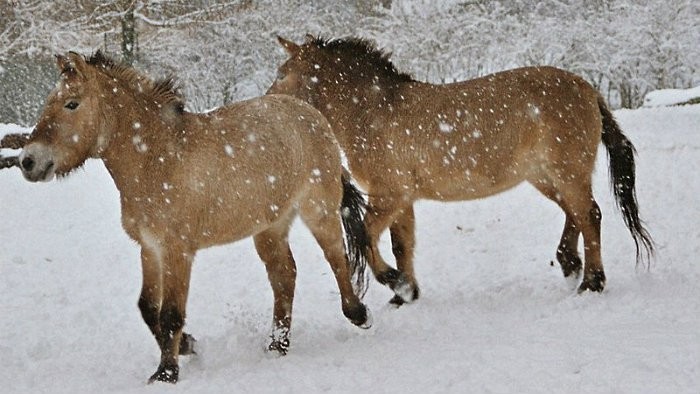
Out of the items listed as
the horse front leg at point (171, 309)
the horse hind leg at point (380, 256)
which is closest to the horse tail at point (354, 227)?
the horse hind leg at point (380, 256)

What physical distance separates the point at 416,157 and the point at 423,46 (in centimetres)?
1957

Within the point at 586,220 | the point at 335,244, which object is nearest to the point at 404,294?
the point at 335,244

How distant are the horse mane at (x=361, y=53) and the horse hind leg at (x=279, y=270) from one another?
2.05 metres

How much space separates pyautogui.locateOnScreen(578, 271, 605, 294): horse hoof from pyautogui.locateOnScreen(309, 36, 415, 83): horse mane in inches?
91.0

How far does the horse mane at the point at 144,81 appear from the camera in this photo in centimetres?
464

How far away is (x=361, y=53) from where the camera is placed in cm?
681

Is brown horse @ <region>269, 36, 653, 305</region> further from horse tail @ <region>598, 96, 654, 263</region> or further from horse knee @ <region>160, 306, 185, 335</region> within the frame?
horse knee @ <region>160, 306, 185, 335</region>

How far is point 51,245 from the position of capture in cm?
828

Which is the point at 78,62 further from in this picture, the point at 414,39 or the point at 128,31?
the point at 414,39

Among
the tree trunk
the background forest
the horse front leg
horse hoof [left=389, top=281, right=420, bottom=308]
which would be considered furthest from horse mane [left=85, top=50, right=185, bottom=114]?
the background forest

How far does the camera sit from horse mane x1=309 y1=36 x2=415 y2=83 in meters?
6.70

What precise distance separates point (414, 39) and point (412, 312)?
20248mm

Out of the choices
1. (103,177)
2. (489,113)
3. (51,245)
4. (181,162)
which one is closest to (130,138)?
(181,162)

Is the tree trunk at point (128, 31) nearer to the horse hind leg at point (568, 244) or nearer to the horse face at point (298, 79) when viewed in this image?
the horse face at point (298, 79)
